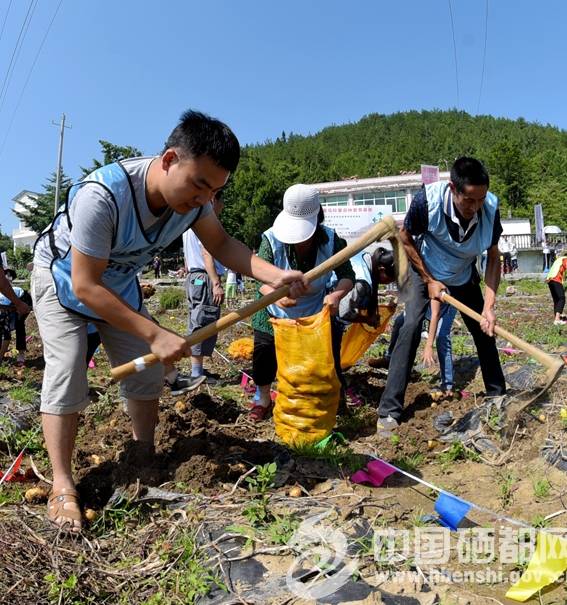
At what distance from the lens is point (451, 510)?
233 centimetres

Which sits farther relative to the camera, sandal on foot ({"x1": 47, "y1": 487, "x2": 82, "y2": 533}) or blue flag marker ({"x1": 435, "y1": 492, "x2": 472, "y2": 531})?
blue flag marker ({"x1": 435, "y1": 492, "x2": 472, "y2": 531})

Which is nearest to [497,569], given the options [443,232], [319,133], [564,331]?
[443,232]

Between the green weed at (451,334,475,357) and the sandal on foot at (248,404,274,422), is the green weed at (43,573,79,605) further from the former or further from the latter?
the green weed at (451,334,475,357)

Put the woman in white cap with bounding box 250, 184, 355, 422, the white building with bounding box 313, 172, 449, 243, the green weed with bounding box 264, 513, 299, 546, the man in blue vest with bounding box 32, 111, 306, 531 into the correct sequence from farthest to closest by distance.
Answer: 1. the white building with bounding box 313, 172, 449, 243
2. the woman in white cap with bounding box 250, 184, 355, 422
3. the man in blue vest with bounding box 32, 111, 306, 531
4. the green weed with bounding box 264, 513, 299, 546

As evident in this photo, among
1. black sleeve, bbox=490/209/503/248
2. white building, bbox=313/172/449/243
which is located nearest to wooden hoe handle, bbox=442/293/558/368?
black sleeve, bbox=490/209/503/248

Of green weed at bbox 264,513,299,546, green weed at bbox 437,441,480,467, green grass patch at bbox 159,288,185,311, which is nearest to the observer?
green weed at bbox 264,513,299,546

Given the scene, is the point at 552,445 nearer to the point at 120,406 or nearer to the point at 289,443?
the point at 289,443

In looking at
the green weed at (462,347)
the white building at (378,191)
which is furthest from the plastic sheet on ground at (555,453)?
the white building at (378,191)

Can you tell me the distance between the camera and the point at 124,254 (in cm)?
244

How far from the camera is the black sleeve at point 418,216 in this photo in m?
3.71

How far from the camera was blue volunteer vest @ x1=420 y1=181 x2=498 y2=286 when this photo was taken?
373 cm

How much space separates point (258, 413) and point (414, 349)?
48.4 inches

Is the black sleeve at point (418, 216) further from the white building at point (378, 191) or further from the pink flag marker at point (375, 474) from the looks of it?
the white building at point (378, 191)

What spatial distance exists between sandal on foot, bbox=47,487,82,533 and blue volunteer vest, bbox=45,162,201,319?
0.76 m
